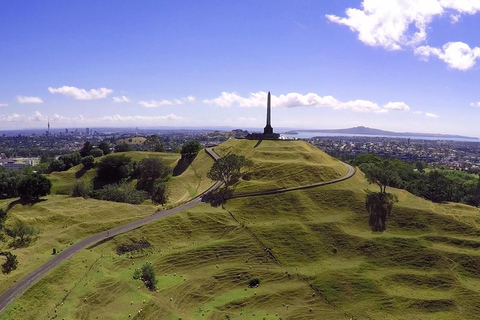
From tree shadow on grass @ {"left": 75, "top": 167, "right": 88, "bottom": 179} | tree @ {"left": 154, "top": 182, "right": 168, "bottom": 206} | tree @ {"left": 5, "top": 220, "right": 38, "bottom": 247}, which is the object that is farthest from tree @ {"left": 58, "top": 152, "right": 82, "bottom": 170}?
tree @ {"left": 5, "top": 220, "right": 38, "bottom": 247}

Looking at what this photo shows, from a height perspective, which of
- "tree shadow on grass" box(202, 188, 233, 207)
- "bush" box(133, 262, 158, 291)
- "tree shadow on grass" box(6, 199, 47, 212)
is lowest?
"bush" box(133, 262, 158, 291)

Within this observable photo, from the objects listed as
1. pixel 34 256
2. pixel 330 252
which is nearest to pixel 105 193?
pixel 34 256

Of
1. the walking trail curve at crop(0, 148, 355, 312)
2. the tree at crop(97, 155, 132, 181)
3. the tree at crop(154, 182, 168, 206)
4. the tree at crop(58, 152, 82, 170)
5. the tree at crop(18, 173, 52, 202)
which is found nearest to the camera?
the walking trail curve at crop(0, 148, 355, 312)

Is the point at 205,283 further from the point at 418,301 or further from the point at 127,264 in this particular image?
the point at 418,301

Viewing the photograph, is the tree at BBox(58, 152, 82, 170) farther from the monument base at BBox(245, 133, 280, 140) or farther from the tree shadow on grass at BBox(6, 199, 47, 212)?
the monument base at BBox(245, 133, 280, 140)

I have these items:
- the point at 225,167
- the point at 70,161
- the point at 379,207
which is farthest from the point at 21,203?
the point at 379,207

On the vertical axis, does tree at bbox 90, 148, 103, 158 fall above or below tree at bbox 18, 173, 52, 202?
above
